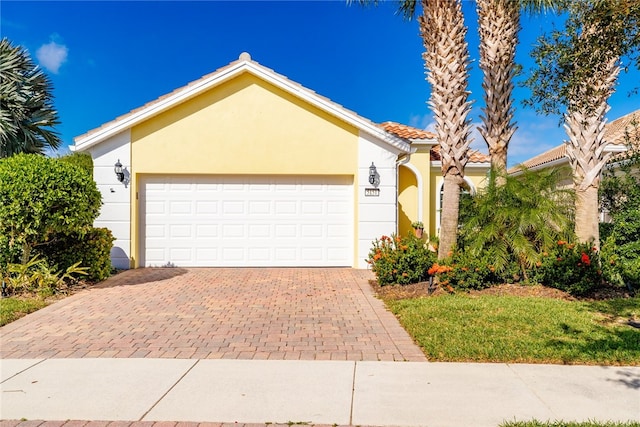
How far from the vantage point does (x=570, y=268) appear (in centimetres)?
824

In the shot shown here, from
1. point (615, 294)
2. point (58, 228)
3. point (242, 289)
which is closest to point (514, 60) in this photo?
point (615, 294)

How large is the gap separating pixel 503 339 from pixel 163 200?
31.4 feet

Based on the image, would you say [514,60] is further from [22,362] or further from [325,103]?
[22,362]

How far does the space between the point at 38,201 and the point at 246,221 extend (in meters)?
5.17

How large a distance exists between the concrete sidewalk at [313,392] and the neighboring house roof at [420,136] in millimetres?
10354

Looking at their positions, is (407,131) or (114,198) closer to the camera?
(114,198)

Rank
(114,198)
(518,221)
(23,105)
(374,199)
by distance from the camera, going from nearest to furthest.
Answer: (518,221), (114,198), (374,199), (23,105)

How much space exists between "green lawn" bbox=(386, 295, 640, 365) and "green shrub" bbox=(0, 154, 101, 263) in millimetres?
6606

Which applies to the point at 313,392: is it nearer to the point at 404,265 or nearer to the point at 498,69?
the point at 404,265

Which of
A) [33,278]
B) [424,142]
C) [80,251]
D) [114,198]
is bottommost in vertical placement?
[33,278]

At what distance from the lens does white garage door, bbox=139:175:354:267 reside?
11875mm

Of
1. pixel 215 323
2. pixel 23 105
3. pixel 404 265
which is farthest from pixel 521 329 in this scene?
pixel 23 105

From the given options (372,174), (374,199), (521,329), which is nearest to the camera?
(521,329)

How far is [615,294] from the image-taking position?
8.30 m
